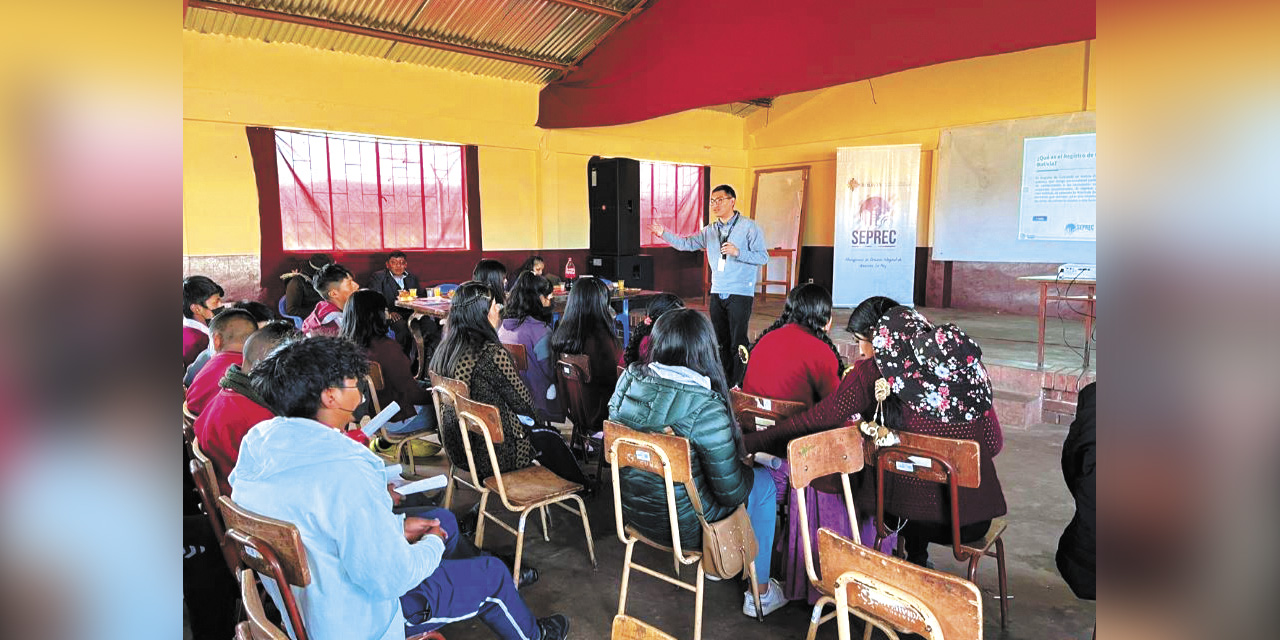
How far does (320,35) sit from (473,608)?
6983 millimetres

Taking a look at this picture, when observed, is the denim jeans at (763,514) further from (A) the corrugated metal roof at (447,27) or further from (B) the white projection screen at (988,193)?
(B) the white projection screen at (988,193)

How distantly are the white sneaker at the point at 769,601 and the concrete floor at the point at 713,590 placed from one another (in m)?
0.03

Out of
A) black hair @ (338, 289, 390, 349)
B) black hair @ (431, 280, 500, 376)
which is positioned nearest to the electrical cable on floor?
black hair @ (431, 280, 500, 376)

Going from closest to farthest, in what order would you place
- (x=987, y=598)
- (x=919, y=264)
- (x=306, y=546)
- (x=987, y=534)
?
(x=306, y=546) → (x=987, y=534) → (x=987, y=598) → (x=919, y=264)

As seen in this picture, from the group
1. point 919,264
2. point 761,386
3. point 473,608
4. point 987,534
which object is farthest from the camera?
point 919,264

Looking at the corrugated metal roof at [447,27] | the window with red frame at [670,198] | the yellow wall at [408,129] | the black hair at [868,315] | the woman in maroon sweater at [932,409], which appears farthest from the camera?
the window with red frame at [670,198]

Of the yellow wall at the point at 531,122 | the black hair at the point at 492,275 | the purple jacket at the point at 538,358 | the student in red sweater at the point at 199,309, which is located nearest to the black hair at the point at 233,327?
the student in red sweater at the point at 199,309

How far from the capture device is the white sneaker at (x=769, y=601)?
2338 mm

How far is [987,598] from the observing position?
2410 millimetres

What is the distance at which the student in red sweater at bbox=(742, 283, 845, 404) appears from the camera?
2803mm
